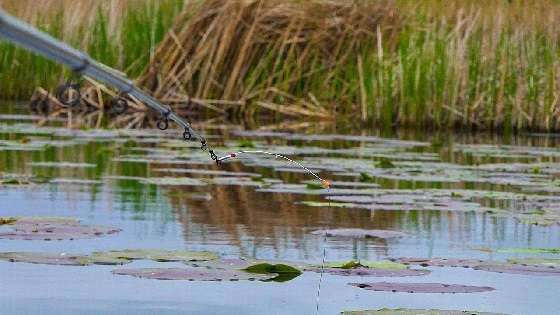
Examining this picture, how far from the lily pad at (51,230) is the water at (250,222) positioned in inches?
1.8

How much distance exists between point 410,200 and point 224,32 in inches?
416

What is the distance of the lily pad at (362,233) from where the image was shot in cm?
644

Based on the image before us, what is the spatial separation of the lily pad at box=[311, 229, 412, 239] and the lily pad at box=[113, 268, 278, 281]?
1.39 meters

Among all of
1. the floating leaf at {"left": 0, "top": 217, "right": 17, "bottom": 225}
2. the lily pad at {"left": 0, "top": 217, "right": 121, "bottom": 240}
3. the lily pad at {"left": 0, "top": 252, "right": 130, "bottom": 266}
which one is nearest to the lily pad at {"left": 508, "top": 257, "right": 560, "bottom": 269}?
the lily pad at {"left": 0, "top": 252, "right": 130, "bottom": 266}

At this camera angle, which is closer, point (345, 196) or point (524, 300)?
point (524, 300)

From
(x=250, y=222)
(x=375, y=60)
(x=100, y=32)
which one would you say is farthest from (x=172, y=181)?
(x=100, y=32)

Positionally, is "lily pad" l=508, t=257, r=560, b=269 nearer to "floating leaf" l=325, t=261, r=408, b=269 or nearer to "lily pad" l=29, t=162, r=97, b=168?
"floating leaf" l=325, t=261, r=408, b=269

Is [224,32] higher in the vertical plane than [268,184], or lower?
higher

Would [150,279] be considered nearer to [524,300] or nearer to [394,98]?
[524,300]

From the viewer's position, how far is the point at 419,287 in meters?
4.88

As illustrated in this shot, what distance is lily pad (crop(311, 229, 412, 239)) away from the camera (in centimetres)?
644

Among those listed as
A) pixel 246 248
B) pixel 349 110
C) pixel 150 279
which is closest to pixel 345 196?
pixel 246 248

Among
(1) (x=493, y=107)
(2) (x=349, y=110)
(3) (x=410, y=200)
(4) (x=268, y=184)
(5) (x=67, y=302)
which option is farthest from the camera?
(2) (x=349, y=110)

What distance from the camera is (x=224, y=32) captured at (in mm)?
18594
